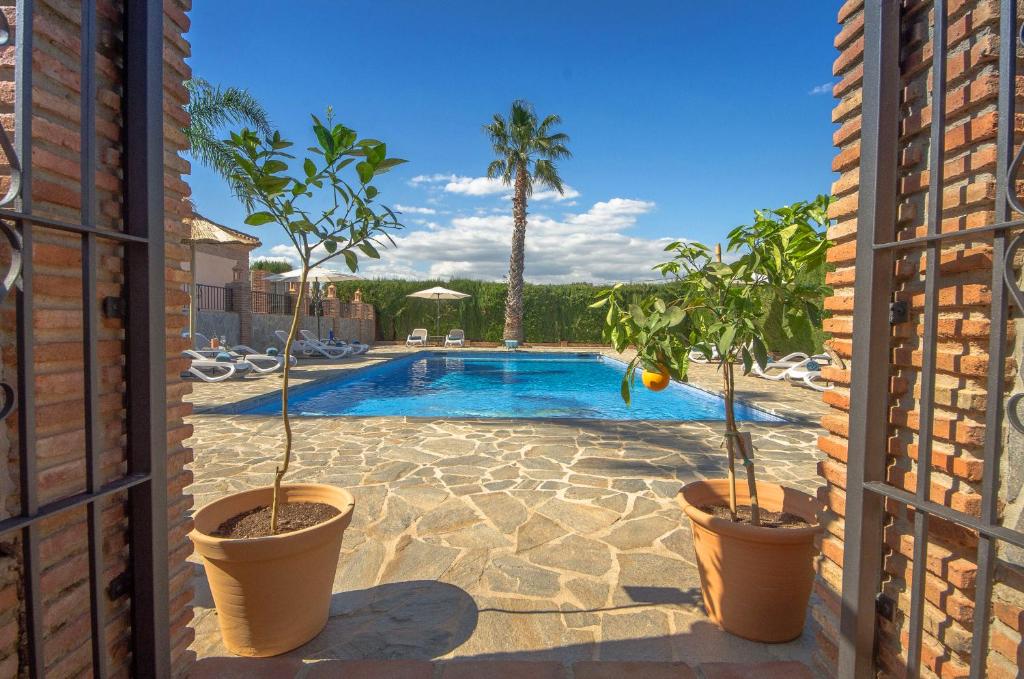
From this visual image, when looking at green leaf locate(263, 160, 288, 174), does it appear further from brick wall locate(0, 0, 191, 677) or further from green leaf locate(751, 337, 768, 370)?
green leaf locate(751, 337, 768, 370)

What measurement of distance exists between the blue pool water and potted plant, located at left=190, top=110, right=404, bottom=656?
5402 millimetres

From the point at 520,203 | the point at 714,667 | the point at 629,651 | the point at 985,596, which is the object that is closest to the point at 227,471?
the point at 629,651

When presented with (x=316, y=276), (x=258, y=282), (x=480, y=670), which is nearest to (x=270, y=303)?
(x=258, y=282)

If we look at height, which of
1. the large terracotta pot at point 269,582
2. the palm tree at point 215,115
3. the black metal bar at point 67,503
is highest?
the palm tree at point 215,115

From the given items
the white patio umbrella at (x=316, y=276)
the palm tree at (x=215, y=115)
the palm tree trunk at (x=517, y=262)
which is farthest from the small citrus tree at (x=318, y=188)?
the palm tree trunk at (x=517, y=262)

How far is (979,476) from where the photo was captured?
1.25 m

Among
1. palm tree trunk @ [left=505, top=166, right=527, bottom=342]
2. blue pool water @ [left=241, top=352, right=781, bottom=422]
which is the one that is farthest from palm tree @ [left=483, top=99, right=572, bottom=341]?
blue pool water @ [left=241, top=352, right=781, bottom=422]

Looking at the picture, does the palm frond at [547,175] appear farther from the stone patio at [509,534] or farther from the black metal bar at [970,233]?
the black metal bar at [970,233]

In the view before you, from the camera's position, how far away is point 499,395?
11094 millimetres

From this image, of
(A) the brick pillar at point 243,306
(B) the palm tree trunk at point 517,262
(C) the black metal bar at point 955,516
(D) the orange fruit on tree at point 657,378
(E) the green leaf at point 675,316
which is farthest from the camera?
(B) the palm tree trunk at point 517,262

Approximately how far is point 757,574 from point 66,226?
99.8 inches

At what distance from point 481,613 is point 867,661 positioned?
1484 millimetres

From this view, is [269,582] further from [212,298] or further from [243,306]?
[212,298]

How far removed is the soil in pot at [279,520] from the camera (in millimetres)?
2100
